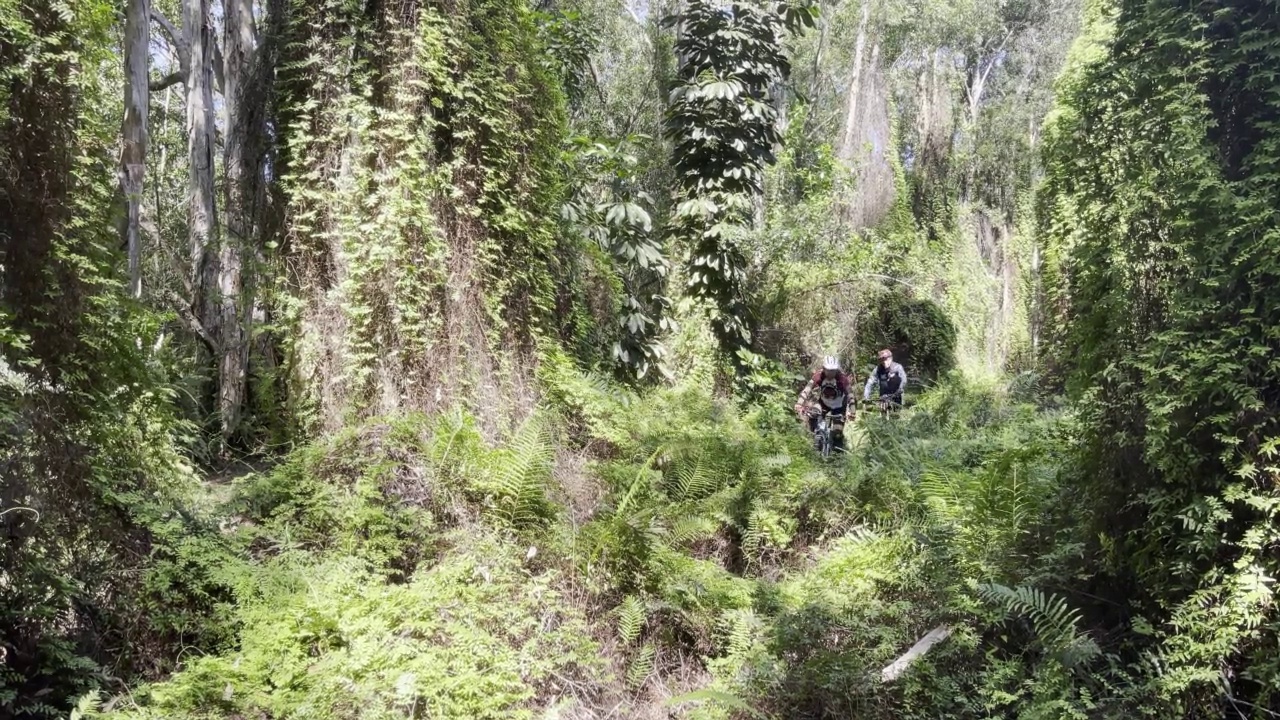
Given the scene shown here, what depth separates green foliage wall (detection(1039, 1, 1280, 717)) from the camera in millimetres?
3320

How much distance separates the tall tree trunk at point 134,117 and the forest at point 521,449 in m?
0.06

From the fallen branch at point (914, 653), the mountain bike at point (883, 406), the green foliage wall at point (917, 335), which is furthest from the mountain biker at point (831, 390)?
the green foliage wall at point (917, 335)

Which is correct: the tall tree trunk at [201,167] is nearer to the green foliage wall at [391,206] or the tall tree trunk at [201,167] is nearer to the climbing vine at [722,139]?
the green foliage wall at [391,206]

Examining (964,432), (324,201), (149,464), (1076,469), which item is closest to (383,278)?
(324,201)

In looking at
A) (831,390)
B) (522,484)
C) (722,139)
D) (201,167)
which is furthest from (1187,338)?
(201,167)

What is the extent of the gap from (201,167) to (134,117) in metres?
2.00

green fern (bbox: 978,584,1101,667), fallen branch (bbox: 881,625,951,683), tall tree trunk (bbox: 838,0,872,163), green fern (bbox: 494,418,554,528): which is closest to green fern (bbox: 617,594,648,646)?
green fern (bbox: 494,418,554,528)

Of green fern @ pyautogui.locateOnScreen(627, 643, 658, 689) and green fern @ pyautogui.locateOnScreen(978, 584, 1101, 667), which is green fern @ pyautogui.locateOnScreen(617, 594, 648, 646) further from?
green fern @ pyautogui.locateOnScreen(978, 584, 1101, 667)

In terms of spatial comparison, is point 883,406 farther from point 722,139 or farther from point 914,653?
point 914,653

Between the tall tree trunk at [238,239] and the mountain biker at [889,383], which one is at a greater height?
the tall tree trunk at [238,239]

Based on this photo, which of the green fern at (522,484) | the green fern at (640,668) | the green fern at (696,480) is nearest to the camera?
the green fern at (640,668)

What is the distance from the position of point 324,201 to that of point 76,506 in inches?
116

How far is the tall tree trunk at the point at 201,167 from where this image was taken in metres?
8.73

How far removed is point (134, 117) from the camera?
848 cm
